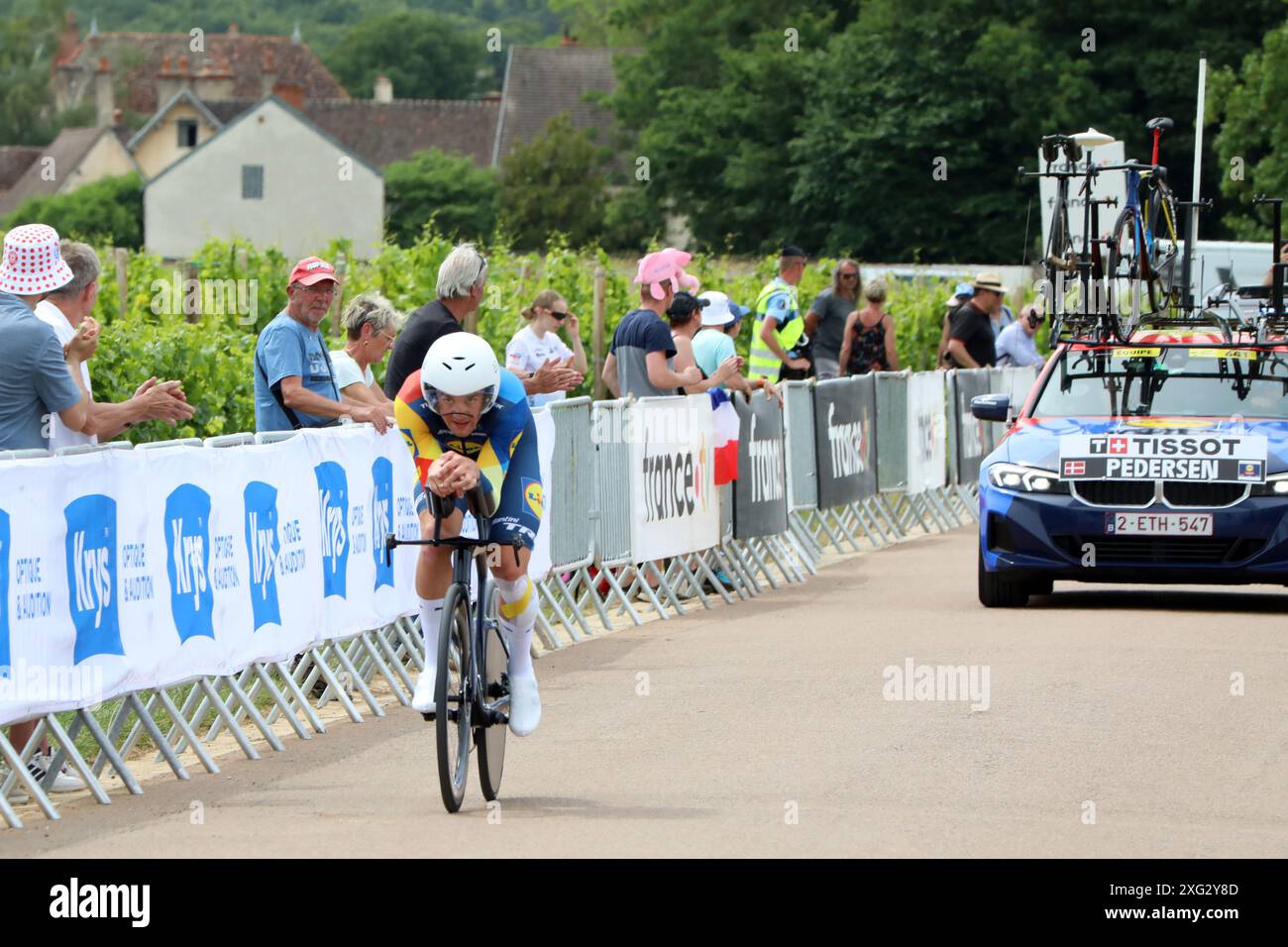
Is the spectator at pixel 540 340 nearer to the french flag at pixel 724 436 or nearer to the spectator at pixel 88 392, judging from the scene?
the french flag at pixel 724 436

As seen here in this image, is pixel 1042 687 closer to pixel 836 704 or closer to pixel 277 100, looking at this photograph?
pixel 836 704

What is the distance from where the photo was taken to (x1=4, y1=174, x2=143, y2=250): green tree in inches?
4176

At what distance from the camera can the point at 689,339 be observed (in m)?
16.7

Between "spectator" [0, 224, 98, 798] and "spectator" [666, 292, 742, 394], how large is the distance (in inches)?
266

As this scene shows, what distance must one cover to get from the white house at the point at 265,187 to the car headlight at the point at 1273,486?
89.0 metres

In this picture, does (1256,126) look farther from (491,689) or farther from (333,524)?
(491,689)

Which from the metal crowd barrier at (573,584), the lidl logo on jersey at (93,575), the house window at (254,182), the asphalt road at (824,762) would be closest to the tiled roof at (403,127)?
the house window at (254,182)

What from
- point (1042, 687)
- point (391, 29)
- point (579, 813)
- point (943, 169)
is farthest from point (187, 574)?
point (391, 29)

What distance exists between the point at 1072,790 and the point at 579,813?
6.17ft

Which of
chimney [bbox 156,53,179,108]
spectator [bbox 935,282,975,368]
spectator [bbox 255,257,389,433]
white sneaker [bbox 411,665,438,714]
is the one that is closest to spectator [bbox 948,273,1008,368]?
spectator [bbox 935,282,975,368]

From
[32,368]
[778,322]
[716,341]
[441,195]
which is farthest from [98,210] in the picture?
[32,368]

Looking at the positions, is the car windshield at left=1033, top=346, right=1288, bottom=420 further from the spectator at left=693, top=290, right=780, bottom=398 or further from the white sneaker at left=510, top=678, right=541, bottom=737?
the white sneaker at left=510, top=678, right=541, bottom=737

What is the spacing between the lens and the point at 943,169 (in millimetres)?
66750

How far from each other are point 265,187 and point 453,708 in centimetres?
9931
